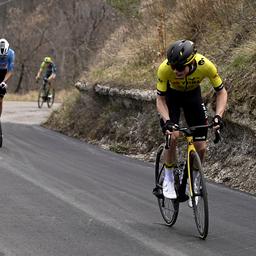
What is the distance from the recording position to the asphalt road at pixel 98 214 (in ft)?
20.6

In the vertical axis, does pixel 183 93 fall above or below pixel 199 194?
above

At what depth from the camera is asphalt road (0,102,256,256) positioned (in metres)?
6.27

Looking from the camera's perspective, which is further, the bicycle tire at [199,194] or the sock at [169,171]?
the sock at [169,171]

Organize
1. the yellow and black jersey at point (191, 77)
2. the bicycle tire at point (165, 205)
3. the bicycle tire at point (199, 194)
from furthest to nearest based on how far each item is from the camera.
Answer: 1. the bicycle tire at point (165, 205)
2. the yellow and black jersey at point (191, 77)
3. the bicycle tire at point (199, 194)

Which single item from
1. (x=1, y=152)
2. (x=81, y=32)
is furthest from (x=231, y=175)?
(x=81, y=32)

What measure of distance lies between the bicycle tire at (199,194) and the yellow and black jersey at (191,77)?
29.2 inches

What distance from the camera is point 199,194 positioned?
6.66 meters

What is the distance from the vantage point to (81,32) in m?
60.4

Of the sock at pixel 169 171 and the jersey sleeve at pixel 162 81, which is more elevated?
the jersey sleeve at pixel 162 81

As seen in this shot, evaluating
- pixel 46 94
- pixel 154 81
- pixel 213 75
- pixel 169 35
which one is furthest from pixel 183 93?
pixel 46 94

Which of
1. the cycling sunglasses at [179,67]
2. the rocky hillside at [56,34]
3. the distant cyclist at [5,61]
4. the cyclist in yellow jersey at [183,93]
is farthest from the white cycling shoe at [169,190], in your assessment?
the rocky hillside at [56,34]

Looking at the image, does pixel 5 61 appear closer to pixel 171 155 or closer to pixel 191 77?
pixel 171 155

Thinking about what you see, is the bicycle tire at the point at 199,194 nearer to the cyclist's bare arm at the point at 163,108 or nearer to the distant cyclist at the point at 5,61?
the cyclist's bare arm at the point at 163,108

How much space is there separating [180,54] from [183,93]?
0.70 meters
